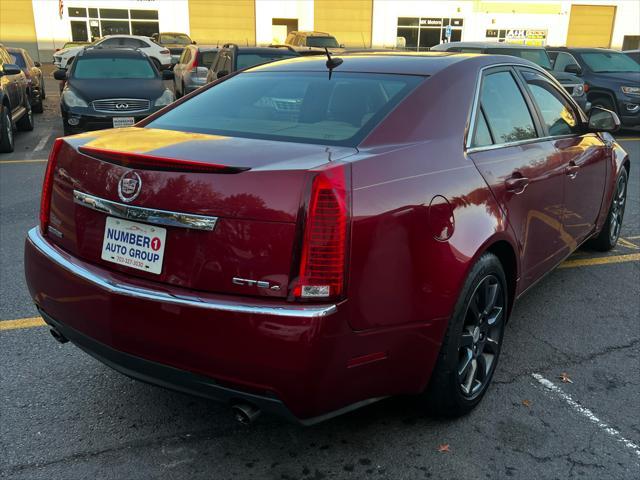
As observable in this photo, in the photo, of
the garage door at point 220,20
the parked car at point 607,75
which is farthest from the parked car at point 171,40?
the parked car at point 607,75

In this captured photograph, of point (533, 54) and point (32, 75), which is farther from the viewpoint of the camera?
point (32, 75)

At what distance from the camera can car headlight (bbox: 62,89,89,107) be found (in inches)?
406

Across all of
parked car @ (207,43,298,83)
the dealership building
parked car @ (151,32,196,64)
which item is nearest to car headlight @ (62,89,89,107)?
parked car @ (207,43,298,83)

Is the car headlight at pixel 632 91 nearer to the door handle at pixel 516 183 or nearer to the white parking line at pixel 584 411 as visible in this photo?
the door handle at pixel 516 183

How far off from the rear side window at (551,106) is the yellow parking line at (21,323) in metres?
3.34

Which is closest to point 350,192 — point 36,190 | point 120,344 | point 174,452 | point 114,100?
point 120,344

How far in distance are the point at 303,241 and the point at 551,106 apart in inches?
101

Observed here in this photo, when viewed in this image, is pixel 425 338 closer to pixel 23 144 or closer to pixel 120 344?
pixel 120 344

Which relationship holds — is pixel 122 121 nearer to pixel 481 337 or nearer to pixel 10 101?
pixel 10 101

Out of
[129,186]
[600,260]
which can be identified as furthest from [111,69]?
[129,186]

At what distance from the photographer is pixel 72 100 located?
408 inches

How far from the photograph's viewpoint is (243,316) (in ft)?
7.08

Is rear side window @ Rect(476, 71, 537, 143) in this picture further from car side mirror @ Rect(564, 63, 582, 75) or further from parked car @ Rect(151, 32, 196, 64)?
parked car @ Rect(151, 32, 196, 64)

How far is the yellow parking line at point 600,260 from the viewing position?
5246 mm
